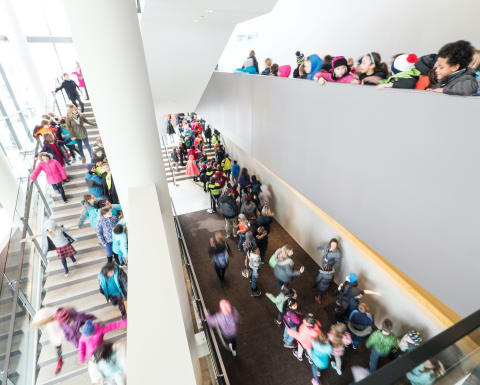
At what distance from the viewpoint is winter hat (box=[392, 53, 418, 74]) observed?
306 centimetres

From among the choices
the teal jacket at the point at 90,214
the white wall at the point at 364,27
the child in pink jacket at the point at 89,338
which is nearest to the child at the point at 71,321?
the child in pink jacket at the point at 89,338

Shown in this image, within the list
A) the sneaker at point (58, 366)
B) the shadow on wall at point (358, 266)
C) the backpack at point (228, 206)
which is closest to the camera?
the sneaker at point (58, 366)

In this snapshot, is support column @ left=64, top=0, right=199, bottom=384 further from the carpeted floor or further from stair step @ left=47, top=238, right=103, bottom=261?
stair step @ left=47, top=238, right=103, bottom=261

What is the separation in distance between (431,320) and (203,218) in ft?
24.8

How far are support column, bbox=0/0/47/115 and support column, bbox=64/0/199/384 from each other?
10.4 m

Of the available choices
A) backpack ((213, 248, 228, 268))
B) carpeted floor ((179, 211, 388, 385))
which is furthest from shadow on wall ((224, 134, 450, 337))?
backpack ((213, 248, 228, 268))

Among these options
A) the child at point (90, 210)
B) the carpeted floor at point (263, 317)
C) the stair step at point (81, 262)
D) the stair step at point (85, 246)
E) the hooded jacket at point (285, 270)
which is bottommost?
the carpeted floor at point (263, 317)

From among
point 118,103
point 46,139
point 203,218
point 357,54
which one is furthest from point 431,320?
point 46,139

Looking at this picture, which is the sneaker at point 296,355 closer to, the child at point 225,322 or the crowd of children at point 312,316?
the crowd of children at point 312,316

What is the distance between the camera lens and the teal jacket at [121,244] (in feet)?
14.4

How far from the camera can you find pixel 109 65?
2.21m

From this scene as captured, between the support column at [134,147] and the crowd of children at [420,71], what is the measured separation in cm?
269

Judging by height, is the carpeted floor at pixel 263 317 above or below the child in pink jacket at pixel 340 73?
below

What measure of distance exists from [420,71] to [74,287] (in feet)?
22.1
